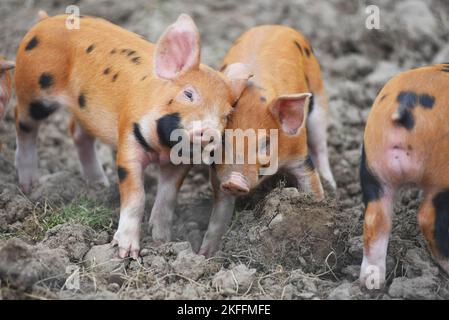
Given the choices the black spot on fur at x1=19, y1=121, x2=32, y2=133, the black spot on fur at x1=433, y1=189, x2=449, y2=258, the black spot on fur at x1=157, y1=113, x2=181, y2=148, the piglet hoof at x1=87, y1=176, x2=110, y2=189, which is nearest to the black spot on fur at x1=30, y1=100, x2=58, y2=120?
the black spot on fur at x1=19, y1=121, x2=32, y2=133

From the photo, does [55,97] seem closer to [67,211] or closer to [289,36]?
[67,211]

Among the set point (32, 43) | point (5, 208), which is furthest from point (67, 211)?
point (32, 43)

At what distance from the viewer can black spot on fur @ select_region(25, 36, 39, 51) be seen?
20.9 ft

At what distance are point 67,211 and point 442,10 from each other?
5484mm

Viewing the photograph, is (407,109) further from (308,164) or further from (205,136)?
(308,164)

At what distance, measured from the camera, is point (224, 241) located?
574 centimetres

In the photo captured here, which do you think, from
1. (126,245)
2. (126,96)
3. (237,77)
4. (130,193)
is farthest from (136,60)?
(126,245)

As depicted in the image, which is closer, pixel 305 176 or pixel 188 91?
pixel 188 91

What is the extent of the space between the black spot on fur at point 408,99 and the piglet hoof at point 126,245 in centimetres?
196

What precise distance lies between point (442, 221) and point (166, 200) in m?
2.14

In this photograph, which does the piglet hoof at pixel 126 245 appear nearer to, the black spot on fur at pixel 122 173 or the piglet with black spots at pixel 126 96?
the piglet with black spots at pixel 126 96

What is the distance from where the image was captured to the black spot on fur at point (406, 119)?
15.8ft

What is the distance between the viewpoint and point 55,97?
20.9 ft

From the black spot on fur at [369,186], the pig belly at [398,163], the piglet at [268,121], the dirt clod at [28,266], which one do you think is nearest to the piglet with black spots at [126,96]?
the piglet at [268,121]
